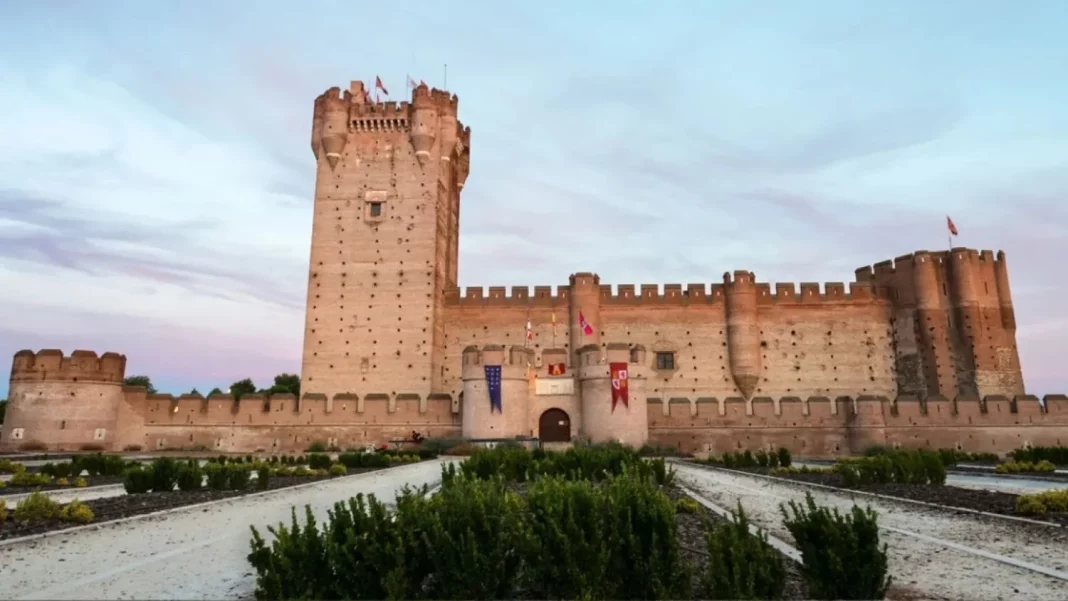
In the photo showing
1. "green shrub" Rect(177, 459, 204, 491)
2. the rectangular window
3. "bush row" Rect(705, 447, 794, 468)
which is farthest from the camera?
the rectangular window

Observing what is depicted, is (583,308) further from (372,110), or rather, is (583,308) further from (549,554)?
(549,554)

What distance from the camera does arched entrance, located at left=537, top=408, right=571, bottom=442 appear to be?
2583cm

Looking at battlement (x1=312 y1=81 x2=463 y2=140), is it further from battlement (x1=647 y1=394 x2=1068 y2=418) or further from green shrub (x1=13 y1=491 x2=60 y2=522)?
green shrub (x1=13 y1=491 x2=60 y2=522)

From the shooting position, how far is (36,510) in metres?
6.97

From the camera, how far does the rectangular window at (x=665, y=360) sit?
3481 centimetres

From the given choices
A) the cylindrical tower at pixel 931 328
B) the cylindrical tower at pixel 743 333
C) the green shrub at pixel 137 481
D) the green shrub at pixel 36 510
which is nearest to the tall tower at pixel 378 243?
the cylindrical tower at pixel 743 333

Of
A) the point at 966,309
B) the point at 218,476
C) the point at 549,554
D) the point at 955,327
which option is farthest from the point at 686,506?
the point at 955,327

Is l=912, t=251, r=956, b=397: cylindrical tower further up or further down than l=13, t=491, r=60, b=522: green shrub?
further up

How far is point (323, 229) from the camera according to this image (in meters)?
34.2

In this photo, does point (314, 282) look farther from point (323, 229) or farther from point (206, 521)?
point (206, 521)

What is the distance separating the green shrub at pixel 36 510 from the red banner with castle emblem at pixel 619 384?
64.4ft

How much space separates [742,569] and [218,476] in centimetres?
936

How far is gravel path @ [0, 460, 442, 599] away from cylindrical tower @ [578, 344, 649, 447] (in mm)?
17723

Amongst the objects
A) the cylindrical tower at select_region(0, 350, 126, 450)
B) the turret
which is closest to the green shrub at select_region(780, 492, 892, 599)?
the cylindrical tower at select_region(0, 350, 126, 450)
